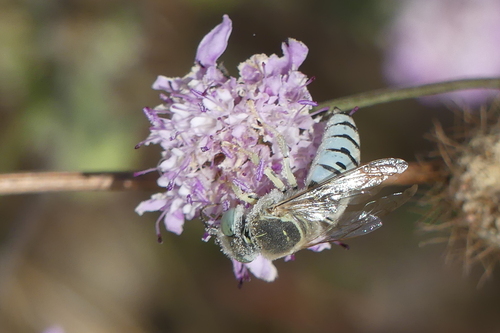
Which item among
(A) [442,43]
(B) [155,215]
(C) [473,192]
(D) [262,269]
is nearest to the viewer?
(D) [262,269]

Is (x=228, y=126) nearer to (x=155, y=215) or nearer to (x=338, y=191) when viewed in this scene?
(x=338, y=191)

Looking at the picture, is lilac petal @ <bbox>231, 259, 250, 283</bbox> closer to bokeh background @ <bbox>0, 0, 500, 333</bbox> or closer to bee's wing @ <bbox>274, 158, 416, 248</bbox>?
bee's wing @ <bbox>274, 158, 416, 248</bbox>

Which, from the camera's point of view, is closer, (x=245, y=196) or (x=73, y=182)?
(x=245, y=196)

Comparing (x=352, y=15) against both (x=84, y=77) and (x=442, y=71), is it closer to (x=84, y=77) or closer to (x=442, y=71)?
(x=442, y=71)

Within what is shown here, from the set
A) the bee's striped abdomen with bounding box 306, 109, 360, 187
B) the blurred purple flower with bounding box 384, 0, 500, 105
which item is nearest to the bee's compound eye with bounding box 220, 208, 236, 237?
the bee's striped abdomen with bounding box 306, 109, 360, 187

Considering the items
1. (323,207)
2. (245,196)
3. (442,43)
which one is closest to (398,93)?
(323,207)

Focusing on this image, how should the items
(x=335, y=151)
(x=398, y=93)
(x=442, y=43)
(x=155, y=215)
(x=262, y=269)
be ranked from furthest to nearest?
(x=155, y=215) < (x=442, y=43) < (x=262, y=269) < (x=398, y=93) < (x=335, y=151)
